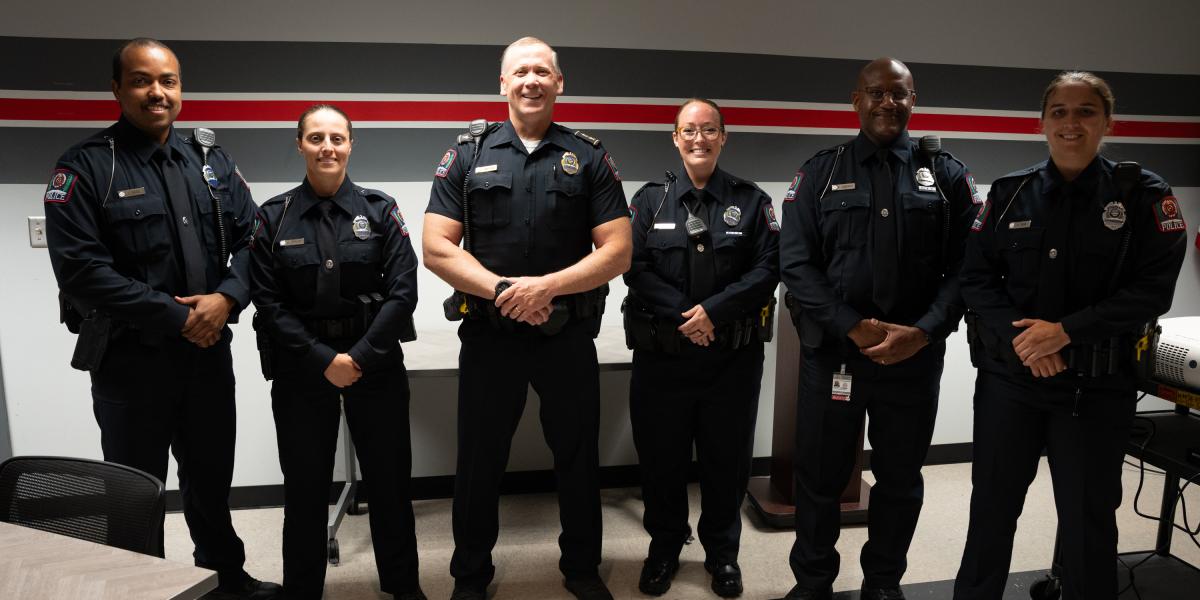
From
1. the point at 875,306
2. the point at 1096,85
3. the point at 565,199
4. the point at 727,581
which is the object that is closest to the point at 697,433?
the point at 727,581

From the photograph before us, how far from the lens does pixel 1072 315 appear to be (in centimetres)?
211

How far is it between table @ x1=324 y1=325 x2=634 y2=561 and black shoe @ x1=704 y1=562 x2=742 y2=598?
88 cm

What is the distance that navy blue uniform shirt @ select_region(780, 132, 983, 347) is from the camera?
98.0 inches

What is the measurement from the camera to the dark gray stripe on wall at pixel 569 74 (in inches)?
127

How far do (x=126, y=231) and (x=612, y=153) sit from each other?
2.13 m

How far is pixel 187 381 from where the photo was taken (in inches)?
97.5

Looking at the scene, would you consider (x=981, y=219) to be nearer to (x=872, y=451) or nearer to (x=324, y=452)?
(x=872, y=451)

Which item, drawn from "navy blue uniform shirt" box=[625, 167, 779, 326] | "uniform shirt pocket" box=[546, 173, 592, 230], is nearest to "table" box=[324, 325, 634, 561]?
"navy blue uniform shirt" box=[625, 167, 779, 326]

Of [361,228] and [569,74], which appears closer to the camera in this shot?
[361,228]

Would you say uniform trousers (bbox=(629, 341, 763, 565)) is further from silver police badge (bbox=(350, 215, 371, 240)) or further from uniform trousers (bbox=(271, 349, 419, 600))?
silver police badge (bbox=(350, 215, 371, 240))

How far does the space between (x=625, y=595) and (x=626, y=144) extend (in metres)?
2.10

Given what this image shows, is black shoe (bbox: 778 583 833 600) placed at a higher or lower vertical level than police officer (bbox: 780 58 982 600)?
lower

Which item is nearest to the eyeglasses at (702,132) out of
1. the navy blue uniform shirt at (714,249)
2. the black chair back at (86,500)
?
the navy blue uniform shirt at (714,249)

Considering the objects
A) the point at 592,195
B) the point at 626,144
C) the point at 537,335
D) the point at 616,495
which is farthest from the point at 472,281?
the point at 616,495
